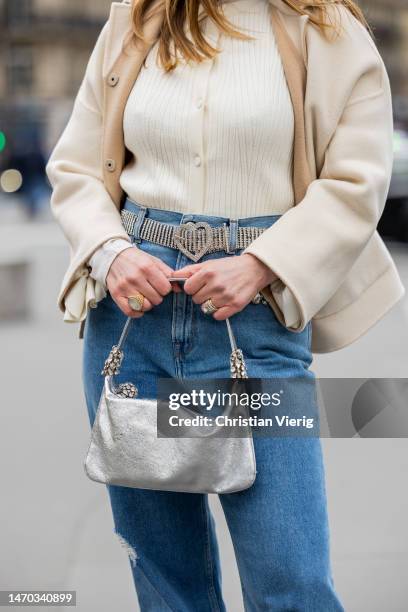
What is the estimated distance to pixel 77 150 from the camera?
2299 mm

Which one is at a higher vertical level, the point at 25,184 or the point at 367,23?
the point at 367,23

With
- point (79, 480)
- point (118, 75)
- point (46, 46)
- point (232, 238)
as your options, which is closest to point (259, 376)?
point (232, 238)

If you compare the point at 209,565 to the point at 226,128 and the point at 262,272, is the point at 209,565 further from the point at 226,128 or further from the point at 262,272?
the point at 226,128

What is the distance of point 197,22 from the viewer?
211cm

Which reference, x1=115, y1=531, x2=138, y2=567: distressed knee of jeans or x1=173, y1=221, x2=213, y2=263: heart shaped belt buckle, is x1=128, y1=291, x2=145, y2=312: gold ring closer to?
x1=173, y1=221, x2=213, y2=263: heart shaped belt buckle

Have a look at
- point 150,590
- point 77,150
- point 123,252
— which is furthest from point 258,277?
point 150,590

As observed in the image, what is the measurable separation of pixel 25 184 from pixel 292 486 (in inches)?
840

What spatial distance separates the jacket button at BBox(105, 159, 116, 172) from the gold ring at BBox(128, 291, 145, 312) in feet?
1.12

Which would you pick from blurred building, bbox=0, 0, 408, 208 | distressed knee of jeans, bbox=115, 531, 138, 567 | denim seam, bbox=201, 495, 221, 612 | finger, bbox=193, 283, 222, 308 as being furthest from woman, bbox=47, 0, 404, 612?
blurred building, bbox=0, 0, 408, 208

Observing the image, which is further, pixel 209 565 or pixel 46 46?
pixel 46 46

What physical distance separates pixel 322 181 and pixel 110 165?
0.46 m

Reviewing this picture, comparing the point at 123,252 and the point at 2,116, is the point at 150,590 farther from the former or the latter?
the point at 2,116

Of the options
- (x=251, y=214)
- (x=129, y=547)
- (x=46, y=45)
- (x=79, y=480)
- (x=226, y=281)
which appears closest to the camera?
(x=226, y=281)

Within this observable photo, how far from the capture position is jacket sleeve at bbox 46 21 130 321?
84.9 inches
